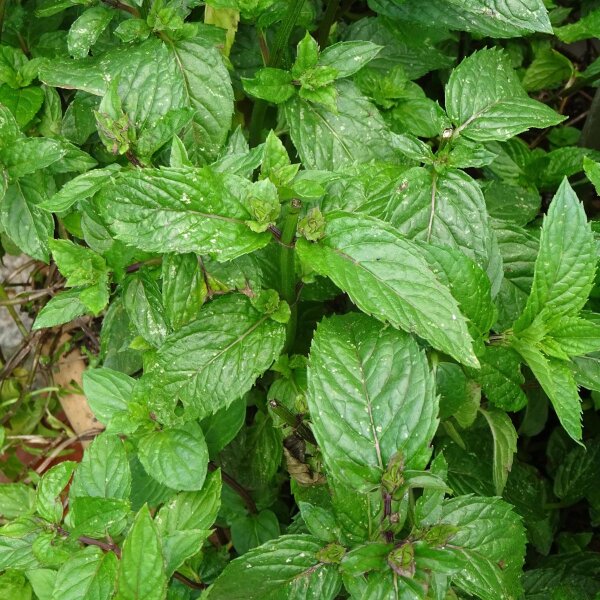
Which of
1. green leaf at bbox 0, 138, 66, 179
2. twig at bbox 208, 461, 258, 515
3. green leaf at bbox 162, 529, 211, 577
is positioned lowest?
twig at bbox 208, 461, 258, 515

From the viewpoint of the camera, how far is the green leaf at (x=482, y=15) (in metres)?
1.18

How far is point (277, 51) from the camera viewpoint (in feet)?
4.36

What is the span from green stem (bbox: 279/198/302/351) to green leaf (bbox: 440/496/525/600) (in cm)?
42

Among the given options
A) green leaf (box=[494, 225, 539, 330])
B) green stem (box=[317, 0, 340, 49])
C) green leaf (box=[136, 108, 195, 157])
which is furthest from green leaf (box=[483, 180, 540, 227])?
green leaf (box=[136, 108, 195, 157])

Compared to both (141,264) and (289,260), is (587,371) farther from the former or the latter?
(141,264)

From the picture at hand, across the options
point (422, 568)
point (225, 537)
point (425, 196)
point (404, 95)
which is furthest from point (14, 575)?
point (404, 95)

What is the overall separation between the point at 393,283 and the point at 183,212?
0.31m

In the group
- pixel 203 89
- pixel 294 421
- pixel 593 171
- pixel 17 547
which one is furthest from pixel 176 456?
pixel 593 171

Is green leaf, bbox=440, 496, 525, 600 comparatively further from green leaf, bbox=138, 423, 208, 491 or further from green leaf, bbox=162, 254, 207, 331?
green leaf, bbox=162, 254, 207, 331

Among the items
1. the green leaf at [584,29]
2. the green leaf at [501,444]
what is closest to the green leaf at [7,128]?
the green leaf at [501,444]

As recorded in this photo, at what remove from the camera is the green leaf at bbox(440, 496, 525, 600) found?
1.01 meters

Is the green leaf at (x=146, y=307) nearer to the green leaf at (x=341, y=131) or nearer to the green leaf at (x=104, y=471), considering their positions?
the green leaf at (x=104, y=471)

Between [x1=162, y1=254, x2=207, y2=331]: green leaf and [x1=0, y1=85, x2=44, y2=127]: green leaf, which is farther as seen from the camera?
[x1=0, y1=85, x2=44, y2=127]: green leaf

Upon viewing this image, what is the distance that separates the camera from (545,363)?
3.30 ft
